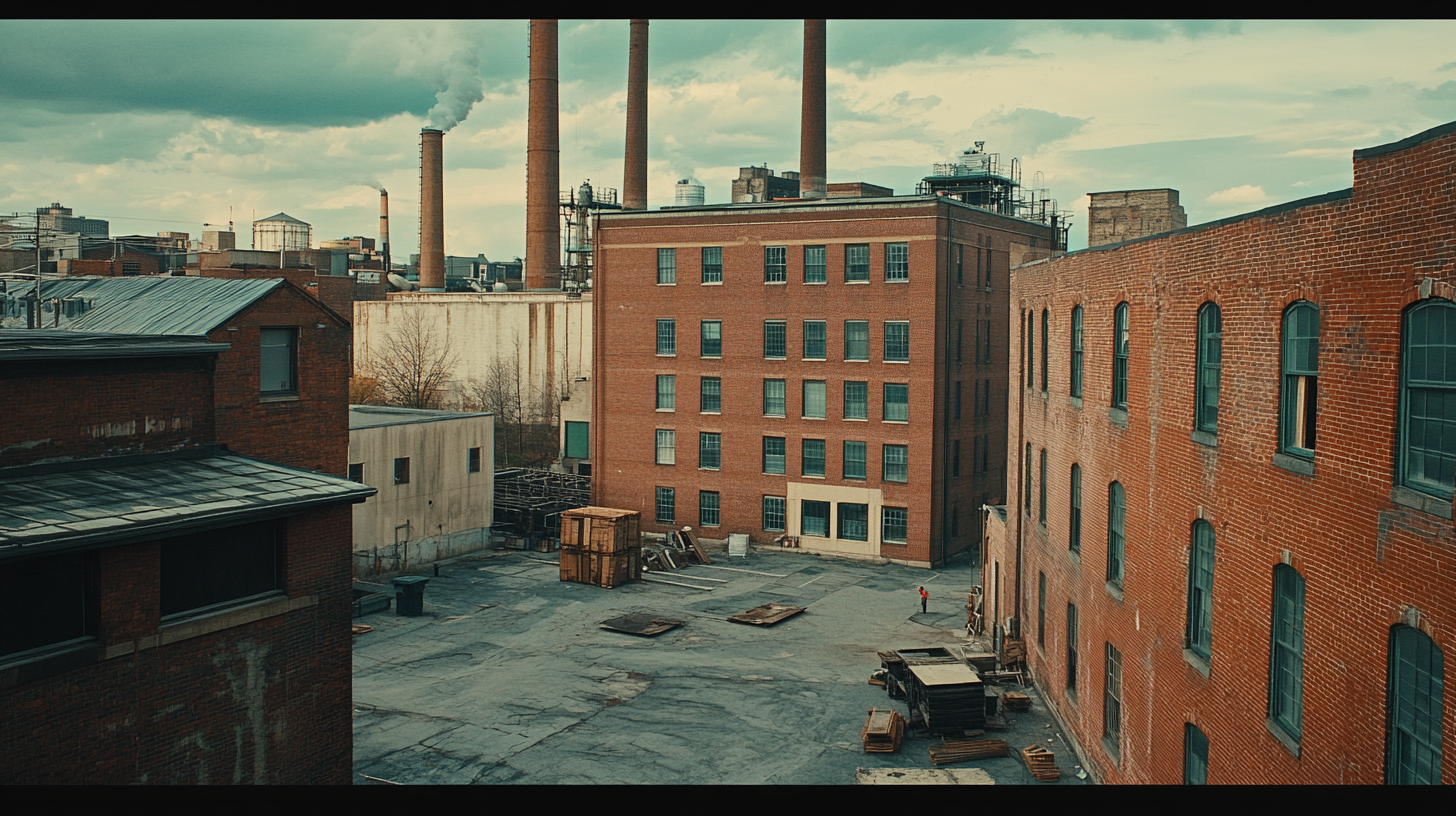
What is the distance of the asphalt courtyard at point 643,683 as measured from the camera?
21844 millimetres

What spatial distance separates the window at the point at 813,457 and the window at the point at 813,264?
6659 mm

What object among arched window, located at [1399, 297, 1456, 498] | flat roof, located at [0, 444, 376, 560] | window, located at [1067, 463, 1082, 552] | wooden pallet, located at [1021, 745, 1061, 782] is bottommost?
wooden pallet, located at [1021, 745, 1061, 782]

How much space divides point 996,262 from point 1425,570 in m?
38.6

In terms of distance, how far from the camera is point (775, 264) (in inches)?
1757

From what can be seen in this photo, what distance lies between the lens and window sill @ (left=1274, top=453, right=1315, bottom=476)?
37.0 ft

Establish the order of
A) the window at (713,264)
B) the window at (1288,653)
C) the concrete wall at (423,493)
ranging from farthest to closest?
the window at (713,264) → the concrete wall at (423,493) → the window at (1288,653)

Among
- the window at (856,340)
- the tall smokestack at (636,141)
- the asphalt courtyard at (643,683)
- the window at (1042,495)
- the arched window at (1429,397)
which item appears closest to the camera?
the arched window at (1429,397)

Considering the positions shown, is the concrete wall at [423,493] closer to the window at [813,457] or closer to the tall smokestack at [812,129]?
the window at [813,457]

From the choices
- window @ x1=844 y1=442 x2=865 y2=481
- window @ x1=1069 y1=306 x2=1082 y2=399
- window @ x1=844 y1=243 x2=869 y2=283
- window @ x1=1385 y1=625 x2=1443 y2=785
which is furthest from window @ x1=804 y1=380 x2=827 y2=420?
window @ x1=1385 y1=625 x2=1443 y2=785

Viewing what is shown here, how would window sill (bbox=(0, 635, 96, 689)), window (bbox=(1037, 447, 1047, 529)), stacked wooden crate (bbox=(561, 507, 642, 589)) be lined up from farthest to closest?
stacked wooden crate (bbox=(561, 507, 642, 589)) < window (bbox=(1037, 447, 1047, 529)) < window sill (bbox=(0, 635, 96, 689))

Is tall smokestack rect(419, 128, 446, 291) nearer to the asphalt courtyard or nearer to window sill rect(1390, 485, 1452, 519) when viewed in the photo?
the asphalt courtyard

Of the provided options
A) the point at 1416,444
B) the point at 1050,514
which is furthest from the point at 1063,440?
the point at 1416,444

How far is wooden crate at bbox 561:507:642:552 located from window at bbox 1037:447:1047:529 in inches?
615

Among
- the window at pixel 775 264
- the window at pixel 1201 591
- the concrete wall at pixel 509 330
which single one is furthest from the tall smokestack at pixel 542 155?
the window at pixel 1201 591
